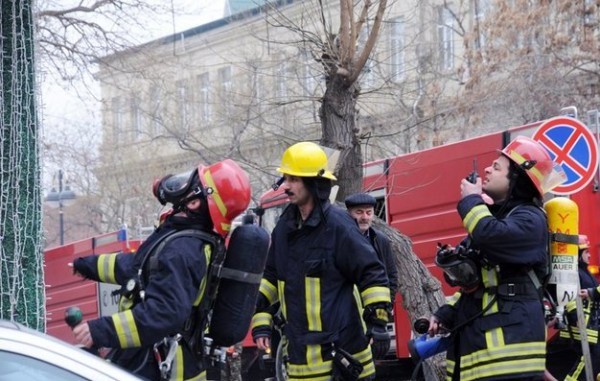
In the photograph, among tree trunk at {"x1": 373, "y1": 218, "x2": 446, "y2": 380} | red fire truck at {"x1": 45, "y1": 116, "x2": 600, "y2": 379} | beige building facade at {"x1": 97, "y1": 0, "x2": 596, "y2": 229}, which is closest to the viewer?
tree trunk at {"x1": 373, "y1": 218, "x2": 446, "y2": 380}

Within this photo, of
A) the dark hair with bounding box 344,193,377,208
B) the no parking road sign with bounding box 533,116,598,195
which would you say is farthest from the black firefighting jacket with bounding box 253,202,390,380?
the no parking road sign with bounding box 533,116,598,195

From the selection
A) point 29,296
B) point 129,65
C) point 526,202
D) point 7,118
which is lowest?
point 29,296

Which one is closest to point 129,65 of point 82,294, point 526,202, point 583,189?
point 82,294

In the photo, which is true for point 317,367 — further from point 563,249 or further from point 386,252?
point 386,252

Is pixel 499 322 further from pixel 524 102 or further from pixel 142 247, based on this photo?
pixel 524 102

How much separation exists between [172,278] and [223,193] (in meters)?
0.57

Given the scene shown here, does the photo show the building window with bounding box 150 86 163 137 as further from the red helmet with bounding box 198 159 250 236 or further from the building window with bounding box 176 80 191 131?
the red helmet with bounding box 198 159 250 236

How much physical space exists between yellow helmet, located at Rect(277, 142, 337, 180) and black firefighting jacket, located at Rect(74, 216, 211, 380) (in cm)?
107

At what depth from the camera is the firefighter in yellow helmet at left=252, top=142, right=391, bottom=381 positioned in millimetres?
5855

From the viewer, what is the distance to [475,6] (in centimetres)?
2209

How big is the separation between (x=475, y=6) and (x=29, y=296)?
56.8ft

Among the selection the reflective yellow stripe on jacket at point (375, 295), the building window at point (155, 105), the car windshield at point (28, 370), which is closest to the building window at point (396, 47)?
the reflective yellow stripe on jacket at point (375, 295)

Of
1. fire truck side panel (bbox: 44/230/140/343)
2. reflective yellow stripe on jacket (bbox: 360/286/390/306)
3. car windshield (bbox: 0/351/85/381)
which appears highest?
car windshield (bbox: 0/351/85/381)

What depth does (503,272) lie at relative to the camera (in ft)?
18.6
